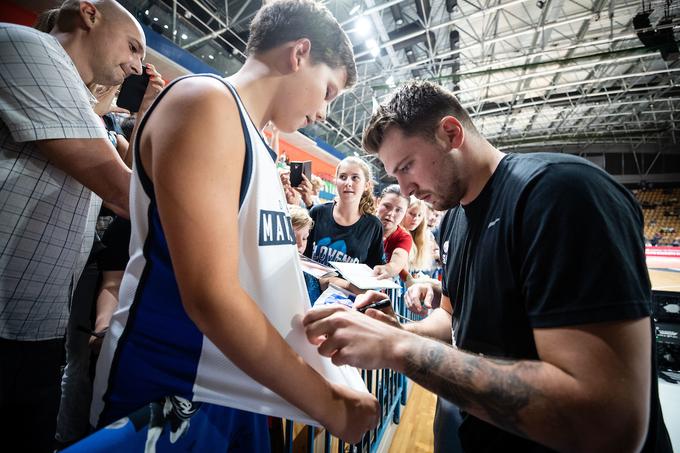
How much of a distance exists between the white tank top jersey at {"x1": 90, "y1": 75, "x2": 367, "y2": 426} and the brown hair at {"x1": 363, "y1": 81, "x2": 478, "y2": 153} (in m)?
0.71

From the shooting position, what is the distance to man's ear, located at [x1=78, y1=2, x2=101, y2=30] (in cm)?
111

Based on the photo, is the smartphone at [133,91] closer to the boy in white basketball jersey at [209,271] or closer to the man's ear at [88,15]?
the man's ear at [88,15]

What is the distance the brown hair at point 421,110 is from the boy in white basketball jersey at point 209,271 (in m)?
0.51

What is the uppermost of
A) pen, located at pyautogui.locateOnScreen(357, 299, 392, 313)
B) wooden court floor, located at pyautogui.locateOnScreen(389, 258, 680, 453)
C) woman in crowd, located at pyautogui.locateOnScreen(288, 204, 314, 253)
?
woman in crowd, located at pyautogui.locateOnScreen(288, 204, 314, 253)

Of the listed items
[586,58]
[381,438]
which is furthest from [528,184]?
[586,58]

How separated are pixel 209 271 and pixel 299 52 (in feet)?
2.31

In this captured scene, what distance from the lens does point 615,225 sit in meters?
0.67

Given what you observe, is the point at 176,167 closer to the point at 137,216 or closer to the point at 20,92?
the point at 137,216

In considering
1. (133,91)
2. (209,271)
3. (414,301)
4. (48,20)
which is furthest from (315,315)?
(48,20)

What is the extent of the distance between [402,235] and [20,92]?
9.89 ft

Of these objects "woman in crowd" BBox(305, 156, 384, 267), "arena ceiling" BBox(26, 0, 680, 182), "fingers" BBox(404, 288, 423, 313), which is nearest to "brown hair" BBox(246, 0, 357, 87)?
"fingers" BBox(404, 288, 423, 313)

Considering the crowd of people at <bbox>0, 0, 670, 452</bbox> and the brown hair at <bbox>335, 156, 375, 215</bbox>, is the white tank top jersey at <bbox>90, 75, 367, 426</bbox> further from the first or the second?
the brown hair at <bbox>335, 156, 375, 215</bbox>

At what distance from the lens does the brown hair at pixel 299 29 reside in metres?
0.90

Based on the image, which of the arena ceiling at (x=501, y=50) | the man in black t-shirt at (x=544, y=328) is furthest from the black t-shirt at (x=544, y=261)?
the arena ceiling at (x=501, y=50)
